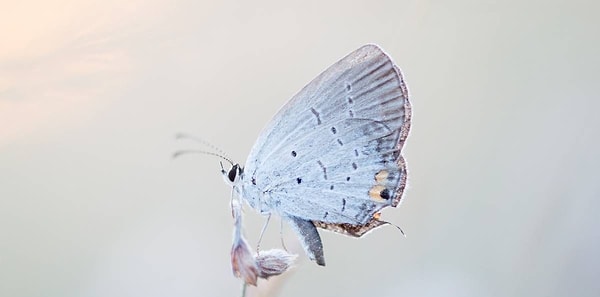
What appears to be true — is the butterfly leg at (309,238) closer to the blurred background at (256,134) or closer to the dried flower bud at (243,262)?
the dried flower bud at (243,262)

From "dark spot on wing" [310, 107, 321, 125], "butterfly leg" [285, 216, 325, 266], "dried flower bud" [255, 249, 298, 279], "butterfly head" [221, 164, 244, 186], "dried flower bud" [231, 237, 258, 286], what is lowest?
"butterfly leg" [285, 216, 325, 266]

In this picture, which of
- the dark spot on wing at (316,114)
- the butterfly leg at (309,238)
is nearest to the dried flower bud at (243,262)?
the butterfly leg at (309,238)

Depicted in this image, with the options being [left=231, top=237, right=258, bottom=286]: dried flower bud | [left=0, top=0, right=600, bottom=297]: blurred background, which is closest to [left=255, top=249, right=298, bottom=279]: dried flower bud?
[left=231, top=237, right=258, bottom=286]: dried flower bud

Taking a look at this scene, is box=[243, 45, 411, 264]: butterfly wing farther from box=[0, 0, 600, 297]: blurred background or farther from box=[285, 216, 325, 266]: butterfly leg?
box=[0, 0, 600, 297]: blurred background

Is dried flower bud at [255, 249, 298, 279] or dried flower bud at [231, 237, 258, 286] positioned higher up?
dried flower bud at [231, 237, 258, 286]

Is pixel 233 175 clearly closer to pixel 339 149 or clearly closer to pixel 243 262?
pixel 339 149

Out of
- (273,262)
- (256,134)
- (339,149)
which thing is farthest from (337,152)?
(256,134)
